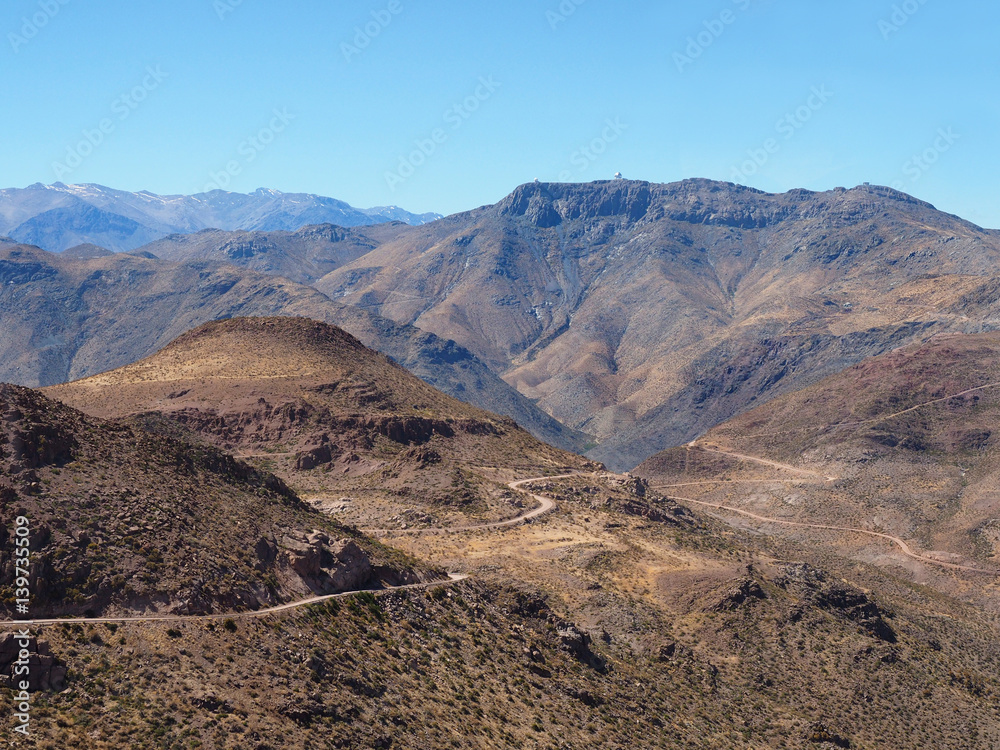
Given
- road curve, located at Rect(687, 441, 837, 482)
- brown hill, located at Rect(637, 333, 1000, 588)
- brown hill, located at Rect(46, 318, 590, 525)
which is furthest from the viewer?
road curve, located at Rect(687, 441, 837, 482)

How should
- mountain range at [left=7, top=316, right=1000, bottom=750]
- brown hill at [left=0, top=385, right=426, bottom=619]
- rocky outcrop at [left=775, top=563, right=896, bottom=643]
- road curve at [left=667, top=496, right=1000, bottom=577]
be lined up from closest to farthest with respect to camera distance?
mountain range at [left=7, top=316, right=1000, bottom=750], brown hill at [left=0, top=385, right=426, bottom=619], rocky outcrop at [left=775, top=563, right=896, bottom=643], road curve at [left=667, top=496, right=1000, bottom=577]

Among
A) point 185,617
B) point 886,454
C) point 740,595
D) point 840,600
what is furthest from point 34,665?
point 886,454

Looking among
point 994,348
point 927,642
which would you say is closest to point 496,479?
point 927,642

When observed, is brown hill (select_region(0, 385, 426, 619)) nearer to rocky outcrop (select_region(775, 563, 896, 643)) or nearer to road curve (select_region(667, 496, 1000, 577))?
rocky outcrop (select_region(775, 563, 896, 643))

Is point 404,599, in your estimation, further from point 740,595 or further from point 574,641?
point 740,595

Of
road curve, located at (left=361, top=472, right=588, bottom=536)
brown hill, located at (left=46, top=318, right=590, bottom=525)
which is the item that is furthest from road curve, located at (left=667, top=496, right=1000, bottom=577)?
road curve, located at (left=361, top=472, right=588, bottom=536)

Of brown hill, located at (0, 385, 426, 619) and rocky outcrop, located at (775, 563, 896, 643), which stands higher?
brown hill, located at (0, 385, 426, 619)
